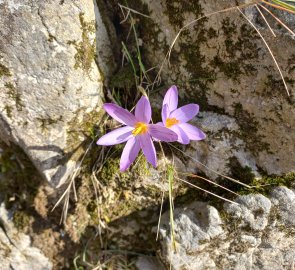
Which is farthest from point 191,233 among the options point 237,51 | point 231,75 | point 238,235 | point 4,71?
point 4,71

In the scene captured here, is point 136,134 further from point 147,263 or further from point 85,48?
point 147,263

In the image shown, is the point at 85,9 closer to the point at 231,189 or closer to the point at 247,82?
A: the point at 247,82

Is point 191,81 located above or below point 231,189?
above

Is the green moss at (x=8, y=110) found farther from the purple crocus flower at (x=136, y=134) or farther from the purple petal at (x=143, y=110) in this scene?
the purple petal at (x=143, y=110)

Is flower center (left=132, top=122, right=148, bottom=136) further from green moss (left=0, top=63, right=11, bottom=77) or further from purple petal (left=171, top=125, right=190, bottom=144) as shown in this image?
green moss (left=0, top=63, right=11, bottom=77)

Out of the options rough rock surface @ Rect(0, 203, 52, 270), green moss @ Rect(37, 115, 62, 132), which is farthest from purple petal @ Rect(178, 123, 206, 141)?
rough rock surface @ Rect(0, 203, 52, 270)

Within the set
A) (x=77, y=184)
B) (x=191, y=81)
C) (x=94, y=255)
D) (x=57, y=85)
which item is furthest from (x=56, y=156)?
(x=191, y=81)
